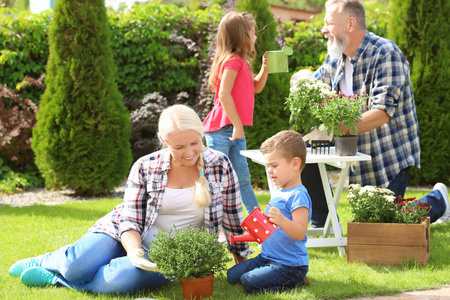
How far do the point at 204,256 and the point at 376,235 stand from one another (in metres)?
1.30

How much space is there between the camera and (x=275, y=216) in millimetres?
2719

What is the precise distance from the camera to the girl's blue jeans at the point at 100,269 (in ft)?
9.58

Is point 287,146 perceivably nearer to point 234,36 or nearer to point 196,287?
point 196,287

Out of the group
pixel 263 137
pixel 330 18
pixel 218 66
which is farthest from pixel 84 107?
pixel 330 18

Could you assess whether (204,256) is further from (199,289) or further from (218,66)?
(218,66)

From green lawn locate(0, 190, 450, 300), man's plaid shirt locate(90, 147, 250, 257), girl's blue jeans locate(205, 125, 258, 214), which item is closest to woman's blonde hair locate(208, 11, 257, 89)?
girl's blue jeans locate(205, 125, 258, 214)

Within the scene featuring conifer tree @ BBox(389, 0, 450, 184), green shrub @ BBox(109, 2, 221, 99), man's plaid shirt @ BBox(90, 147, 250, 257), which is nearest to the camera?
man's plaid shirt @ BBox(90, 147, 250, 257)

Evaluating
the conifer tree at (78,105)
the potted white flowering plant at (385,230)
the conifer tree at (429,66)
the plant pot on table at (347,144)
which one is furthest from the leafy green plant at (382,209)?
the conifer tree at (78,105)

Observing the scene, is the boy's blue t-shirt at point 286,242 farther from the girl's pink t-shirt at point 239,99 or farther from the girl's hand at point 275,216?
the girl's pink t-shirt at point 239,99

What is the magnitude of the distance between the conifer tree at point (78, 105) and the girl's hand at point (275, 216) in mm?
3935

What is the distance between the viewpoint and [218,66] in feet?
13.5

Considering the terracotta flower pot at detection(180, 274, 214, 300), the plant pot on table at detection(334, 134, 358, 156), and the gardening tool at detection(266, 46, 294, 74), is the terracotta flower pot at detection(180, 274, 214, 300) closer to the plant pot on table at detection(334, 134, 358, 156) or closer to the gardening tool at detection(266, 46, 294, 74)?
the plant pot on table at detection(334, 134, 358, 156)

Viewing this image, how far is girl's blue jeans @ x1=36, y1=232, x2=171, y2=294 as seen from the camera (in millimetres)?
2920

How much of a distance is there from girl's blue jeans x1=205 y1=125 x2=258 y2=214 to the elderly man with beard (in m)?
0.82
